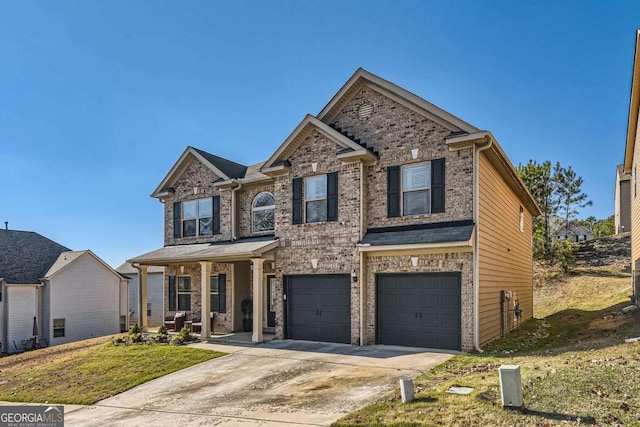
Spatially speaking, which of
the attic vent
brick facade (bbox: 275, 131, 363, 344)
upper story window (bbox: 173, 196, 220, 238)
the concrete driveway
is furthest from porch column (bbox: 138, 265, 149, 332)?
the attic vent

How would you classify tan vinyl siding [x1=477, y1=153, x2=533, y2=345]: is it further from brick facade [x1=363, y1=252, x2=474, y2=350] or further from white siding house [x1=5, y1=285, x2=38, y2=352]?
white siding house [x1=5, y1=285, x2=38, y2=352]

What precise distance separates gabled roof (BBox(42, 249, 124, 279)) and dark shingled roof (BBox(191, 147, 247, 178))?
13059 mm

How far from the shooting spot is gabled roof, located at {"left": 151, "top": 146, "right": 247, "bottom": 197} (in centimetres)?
1914

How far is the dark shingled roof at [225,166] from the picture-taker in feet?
63.4

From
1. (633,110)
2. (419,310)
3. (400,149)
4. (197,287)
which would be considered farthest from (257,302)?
(633,110)

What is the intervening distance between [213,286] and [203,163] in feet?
17.4

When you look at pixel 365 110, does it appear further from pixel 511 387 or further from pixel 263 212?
Answer: pixel 511 387

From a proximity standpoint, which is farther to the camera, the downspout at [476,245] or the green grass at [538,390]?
the downspout at [476,245]

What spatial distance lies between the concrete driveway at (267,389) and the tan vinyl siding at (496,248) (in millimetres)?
2571

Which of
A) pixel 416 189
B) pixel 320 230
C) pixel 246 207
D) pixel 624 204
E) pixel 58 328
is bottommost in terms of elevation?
pixel 58 328

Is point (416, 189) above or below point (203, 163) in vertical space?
below

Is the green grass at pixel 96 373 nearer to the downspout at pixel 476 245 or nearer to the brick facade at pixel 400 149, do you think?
the brick facade at pixel 400 149

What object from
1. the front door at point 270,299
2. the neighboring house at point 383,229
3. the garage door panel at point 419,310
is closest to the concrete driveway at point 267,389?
the garage door panel at point 419,310

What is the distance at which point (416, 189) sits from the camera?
1378cm
